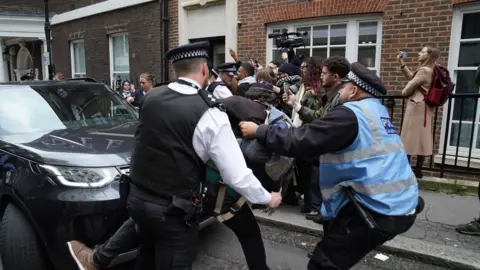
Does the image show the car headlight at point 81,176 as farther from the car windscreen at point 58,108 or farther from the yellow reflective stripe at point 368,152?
the yellow reflective stripe at point 368,152

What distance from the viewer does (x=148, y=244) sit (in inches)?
104

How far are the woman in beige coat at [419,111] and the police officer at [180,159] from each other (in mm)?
3641

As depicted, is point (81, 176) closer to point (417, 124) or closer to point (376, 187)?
point (376, 187)

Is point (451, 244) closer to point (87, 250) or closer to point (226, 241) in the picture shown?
point (226, 241)

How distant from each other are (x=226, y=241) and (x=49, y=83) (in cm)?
277

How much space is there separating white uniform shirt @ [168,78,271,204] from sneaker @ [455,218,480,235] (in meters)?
2.77

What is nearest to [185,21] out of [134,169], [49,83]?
[49,83]

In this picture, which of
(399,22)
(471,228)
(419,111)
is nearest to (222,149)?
(471,228)

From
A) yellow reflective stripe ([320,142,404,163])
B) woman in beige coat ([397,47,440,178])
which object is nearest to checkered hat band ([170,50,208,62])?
yellow reflective stripe ([320,142,404,163])

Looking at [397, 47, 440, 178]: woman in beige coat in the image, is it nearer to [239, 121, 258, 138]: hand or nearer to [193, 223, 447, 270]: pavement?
[193, 223, 447, 270]: pavement

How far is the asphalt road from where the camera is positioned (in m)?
3.50

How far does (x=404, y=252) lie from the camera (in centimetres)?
360

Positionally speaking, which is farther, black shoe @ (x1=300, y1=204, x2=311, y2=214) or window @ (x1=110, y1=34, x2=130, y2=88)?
window @ (x1=110, y1=34, x2=130, y2=88)

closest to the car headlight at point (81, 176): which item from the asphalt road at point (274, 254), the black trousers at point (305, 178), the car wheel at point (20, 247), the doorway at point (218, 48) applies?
the car wheel at point (20, 247)
